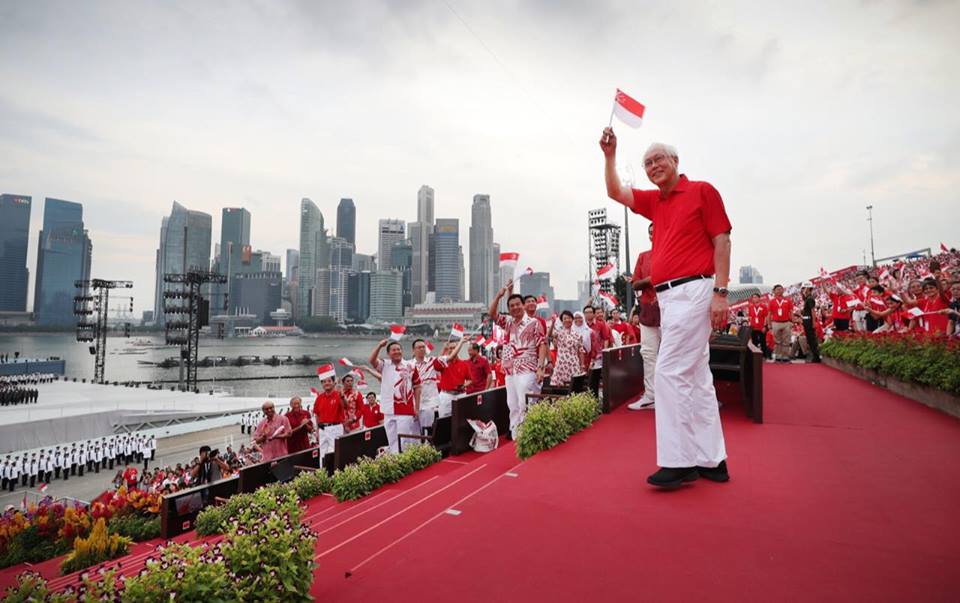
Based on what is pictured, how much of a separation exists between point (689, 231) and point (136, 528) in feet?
31.0

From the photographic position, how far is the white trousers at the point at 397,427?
745cm

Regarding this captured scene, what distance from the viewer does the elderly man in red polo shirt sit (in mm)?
2830

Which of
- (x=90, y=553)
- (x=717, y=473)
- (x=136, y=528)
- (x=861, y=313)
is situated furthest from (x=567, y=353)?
(x=861, y=313)

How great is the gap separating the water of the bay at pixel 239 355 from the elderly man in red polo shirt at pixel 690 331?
48.2m

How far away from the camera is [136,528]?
26.2 feet

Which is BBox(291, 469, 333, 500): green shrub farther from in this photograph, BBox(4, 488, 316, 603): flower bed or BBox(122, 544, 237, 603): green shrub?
BBox(122, 544, 237, 603): green shrub

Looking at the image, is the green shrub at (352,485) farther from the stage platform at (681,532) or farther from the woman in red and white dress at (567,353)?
the woman in red and white dress at (567,353)

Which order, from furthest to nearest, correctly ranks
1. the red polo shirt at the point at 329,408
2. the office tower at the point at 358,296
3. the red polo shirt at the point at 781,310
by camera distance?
the office tower at the point at 358,296 < the red polo shirt at the point at 781,310 < the red polo shirt at the point at 329,408

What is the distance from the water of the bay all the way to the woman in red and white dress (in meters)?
44.4

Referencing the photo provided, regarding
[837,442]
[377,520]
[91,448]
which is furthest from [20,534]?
[91,448]

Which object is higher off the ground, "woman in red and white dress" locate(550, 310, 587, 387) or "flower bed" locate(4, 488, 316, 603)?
"woman in red and white dress" locate(550, 310, 587, 387)

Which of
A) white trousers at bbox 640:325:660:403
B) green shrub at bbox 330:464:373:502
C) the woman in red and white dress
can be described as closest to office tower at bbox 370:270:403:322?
the woman in red and white dress

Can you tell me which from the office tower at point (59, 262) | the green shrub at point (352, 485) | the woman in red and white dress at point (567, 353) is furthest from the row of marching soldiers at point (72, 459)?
the office tower at point (59, 262)

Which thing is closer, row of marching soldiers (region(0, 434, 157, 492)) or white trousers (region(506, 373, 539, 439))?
white trousers (region(506, 373, 539, 439))
